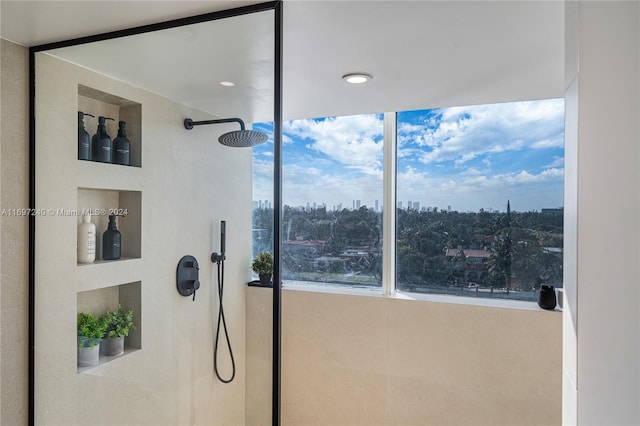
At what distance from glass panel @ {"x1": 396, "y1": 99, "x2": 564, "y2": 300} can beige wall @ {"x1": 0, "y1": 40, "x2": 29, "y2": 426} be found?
212cm

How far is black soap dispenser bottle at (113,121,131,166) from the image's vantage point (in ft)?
5.30

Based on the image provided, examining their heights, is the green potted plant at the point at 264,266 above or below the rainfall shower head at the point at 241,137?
below

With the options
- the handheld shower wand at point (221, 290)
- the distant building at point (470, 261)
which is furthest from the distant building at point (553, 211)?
the handheld shower wand at point (221, 290)

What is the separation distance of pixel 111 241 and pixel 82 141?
0.43 m

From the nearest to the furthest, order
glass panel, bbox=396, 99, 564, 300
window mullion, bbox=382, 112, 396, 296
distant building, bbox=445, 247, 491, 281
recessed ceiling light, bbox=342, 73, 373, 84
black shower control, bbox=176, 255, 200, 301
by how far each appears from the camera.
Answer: black shower control, bbox=176, 255, 200, 301, recessed ceiling light, bbox=342, 73, 373, 84, glass panel, bbox=396, 99, 564, 300, distant building, bbox=445, 247, 491, 281, window mullion, bbox=382, 112, 396, 296

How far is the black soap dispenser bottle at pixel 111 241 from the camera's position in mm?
1640

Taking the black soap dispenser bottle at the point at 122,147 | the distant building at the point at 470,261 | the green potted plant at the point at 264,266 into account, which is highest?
the black soap dispenser bottle at the point at 122,147

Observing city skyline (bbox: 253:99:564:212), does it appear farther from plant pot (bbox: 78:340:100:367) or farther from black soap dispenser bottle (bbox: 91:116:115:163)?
plant pot (bbox: 78:340:100:367)

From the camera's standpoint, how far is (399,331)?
2.70 meters

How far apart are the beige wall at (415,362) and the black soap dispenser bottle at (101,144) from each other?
1.67 m

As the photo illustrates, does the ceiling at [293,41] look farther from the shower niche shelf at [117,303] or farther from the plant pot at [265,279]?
the shower niche shelf at [117,303]

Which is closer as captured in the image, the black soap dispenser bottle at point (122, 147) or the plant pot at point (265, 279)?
the plant pot at point (265, 279)

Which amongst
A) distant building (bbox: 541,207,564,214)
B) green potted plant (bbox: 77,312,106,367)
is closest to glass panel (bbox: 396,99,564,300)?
distant building (bbox: 541,207,564,214)

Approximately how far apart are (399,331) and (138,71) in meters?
2.11
